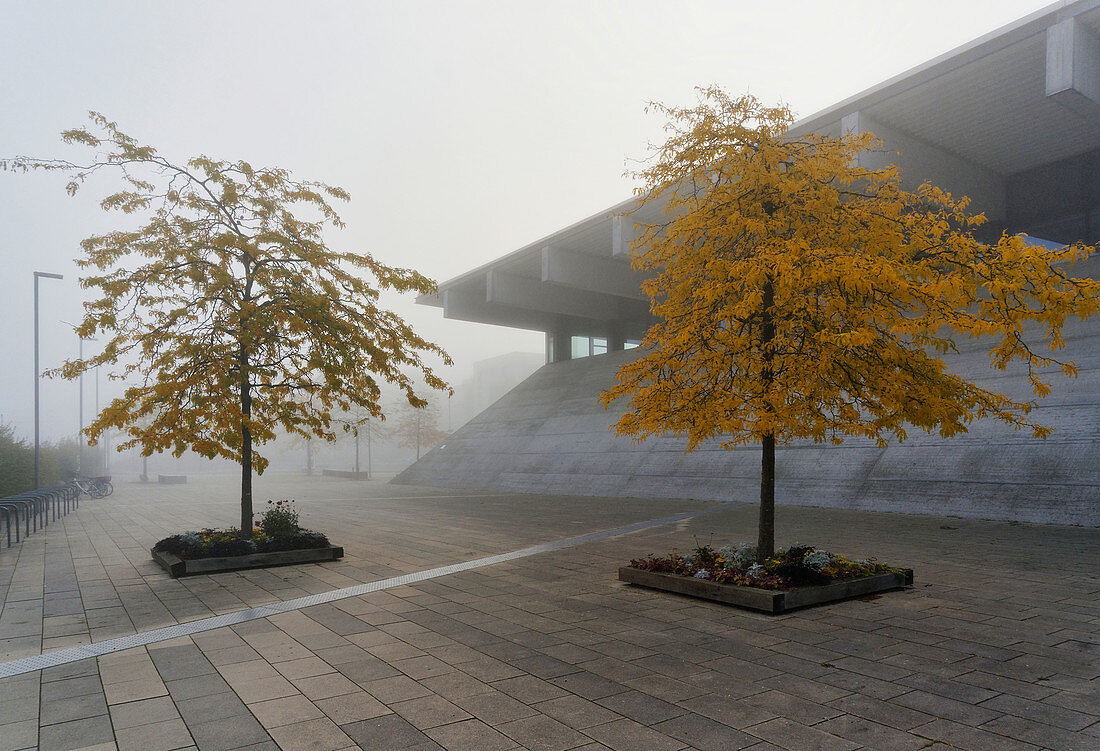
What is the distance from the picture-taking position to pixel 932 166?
22500 millimetres

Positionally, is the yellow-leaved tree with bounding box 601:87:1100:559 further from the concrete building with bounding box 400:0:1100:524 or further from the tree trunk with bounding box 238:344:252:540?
the tree trunk with bounding box 238:344:252:540

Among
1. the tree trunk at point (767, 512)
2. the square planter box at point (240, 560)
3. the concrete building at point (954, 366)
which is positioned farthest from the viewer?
the concrete building at point (954, 366)

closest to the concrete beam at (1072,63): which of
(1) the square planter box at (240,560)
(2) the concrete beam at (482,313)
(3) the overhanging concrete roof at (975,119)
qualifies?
(3) the overhanging concrete roof at (975,119)

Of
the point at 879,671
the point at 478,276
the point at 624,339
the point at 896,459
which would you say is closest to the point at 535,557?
the point at 879,671

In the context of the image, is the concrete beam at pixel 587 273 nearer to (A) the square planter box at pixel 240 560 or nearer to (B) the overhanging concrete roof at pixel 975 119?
(B) the overhanging concrete roof at pixel 975 119

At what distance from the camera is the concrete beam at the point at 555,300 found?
3750 centimetres

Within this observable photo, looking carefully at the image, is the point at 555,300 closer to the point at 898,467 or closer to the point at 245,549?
the point at 898,467

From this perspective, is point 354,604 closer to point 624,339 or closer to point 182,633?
point 182,633

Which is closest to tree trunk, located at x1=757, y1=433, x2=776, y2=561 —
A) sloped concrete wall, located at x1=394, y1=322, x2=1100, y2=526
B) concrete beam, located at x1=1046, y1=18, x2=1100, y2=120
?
sloped concrete wall, located at x1=394, y1=322, x2=1100, y2=526

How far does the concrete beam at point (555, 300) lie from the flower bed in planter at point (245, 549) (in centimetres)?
2672

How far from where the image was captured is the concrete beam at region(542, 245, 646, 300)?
32.2m

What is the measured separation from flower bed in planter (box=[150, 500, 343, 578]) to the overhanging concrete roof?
6.90m

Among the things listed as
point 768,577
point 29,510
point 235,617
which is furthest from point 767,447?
point 29,510

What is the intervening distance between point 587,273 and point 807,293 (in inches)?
1052
